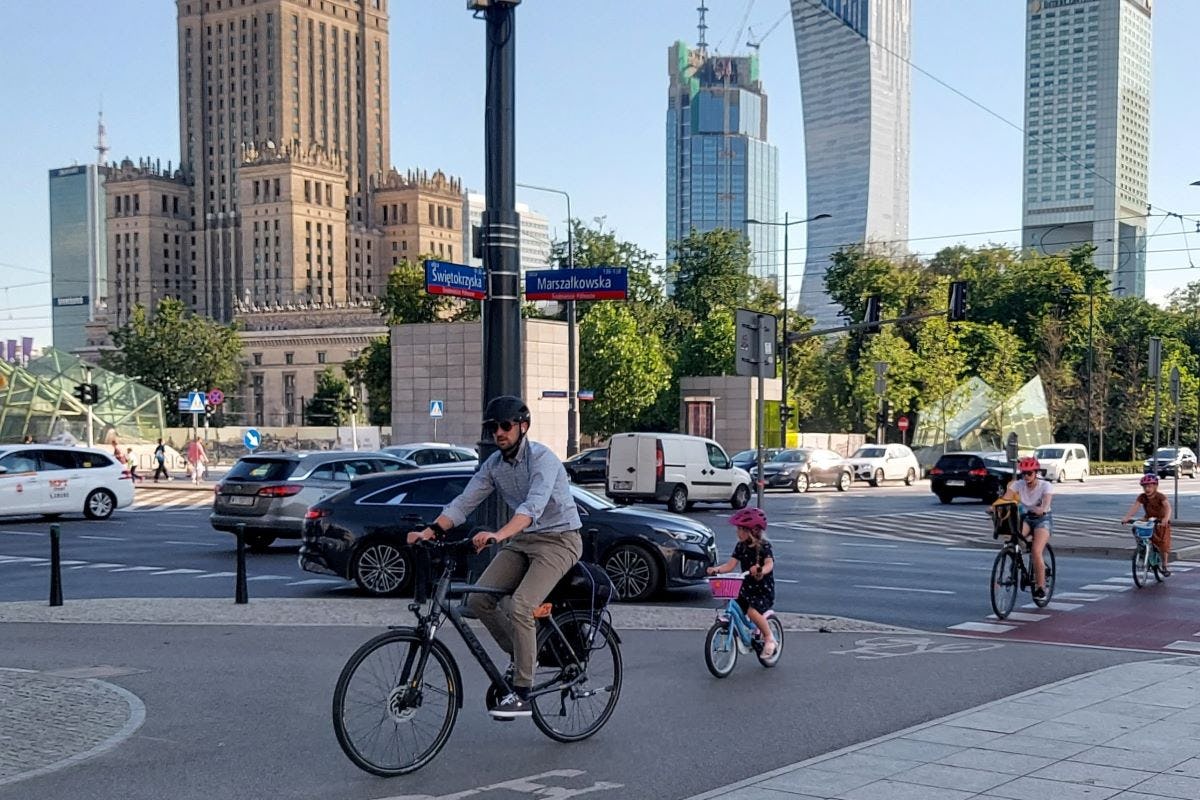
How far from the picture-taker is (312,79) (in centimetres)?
16650

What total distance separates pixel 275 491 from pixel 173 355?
273 ft

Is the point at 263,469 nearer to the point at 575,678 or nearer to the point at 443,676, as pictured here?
the point at 575,678

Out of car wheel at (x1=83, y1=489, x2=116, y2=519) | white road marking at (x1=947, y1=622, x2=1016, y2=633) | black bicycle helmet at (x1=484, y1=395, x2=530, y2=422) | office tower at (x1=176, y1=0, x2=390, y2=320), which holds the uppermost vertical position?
office tower at (x1=176, y1=0, x2=390, y2=320)

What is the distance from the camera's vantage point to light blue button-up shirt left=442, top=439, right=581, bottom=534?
6.88 m

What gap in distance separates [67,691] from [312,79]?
166925mm

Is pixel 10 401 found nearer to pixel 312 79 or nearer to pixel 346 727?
pixel 346 727

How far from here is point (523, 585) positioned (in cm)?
689

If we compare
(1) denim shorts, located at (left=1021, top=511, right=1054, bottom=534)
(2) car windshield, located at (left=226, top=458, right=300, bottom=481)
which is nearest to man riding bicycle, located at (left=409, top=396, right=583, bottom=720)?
(1) denim shorts, located at (left=1021, top=511, right=1054, bottom=534)

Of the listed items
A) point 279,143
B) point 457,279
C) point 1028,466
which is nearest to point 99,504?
point 457,279

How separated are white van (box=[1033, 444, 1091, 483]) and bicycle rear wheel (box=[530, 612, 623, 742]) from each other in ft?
155

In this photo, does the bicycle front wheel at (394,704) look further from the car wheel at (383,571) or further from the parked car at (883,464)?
the parked car at (883,464)

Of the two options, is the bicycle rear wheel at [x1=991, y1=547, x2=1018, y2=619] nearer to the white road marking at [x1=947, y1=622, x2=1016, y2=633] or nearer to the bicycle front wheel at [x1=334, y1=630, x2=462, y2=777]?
the white road marking at [x1=947, y1=622, x2=1016, y2=633]

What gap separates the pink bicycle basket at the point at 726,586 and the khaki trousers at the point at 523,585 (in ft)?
7.25

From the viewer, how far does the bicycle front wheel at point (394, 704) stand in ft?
20.4
